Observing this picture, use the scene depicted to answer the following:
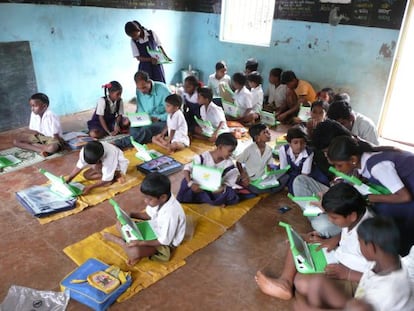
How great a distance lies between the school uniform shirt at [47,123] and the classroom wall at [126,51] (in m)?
1.11

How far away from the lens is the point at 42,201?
107 inches

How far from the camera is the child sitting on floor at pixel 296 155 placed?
2.86 m

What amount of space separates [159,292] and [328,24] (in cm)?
438

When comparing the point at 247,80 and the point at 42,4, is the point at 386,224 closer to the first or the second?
the point at 247,80

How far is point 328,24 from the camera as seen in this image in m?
4.88

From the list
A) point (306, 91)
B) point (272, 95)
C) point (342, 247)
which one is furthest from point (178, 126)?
point (342, 247)

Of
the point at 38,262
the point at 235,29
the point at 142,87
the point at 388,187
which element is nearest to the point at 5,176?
the point at 38,262

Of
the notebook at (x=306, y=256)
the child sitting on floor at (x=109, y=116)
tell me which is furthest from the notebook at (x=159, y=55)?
the notebook at (x=306, y=256)

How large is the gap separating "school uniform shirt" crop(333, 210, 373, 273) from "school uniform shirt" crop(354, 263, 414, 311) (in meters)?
0.49

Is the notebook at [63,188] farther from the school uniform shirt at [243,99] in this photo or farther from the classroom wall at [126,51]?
the school uniform shirt at [243,99]

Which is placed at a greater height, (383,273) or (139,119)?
(383,273)

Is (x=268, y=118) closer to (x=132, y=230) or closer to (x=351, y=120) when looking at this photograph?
(x=351, y=120)

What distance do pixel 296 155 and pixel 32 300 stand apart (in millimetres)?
2172

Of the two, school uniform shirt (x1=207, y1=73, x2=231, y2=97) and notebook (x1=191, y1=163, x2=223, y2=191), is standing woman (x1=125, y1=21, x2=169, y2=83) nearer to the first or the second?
school uniform shirt (x1=207, y1=73, x2=231, y2=97)
